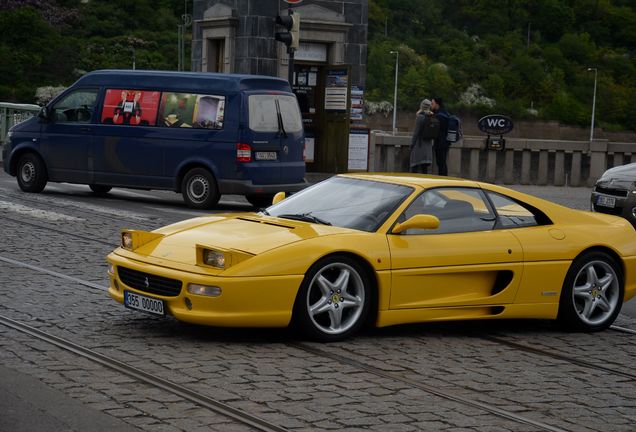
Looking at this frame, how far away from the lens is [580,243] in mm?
10117

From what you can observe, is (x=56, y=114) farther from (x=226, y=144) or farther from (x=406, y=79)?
(x=406, y=79)

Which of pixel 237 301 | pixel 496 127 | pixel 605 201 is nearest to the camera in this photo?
pixel 237 301

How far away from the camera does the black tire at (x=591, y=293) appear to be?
1011cm

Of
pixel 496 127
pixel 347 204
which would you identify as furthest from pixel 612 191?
pixel 496 127

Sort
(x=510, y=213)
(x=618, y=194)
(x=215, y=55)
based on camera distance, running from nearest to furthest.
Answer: (x=510, y=213), (x=618, y=194), (x=215, y=55)

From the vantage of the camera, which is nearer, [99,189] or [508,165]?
[99,189]

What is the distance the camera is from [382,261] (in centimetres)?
914

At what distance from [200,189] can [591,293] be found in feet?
33.5

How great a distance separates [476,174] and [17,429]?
2561 cm

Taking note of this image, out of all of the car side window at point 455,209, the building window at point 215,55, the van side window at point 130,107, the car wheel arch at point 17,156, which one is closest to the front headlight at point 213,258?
the car side window at point 455,209

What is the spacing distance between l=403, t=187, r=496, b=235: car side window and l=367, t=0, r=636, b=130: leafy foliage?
89.1 metres

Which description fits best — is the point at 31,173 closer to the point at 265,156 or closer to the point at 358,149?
the point at 265,156

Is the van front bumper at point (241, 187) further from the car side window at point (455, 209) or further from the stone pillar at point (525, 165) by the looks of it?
the stone pillar at point (525, 165)

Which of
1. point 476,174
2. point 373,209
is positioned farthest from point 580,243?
point 476,174
